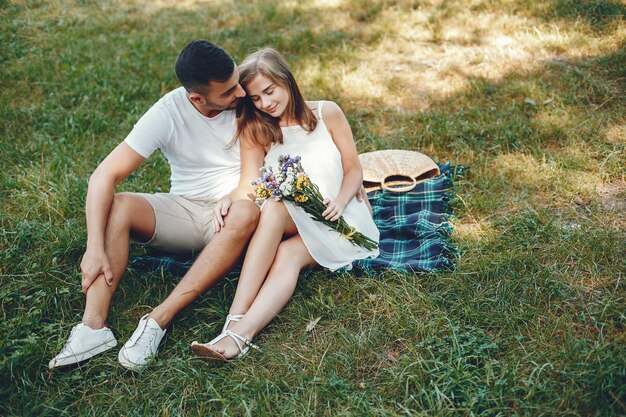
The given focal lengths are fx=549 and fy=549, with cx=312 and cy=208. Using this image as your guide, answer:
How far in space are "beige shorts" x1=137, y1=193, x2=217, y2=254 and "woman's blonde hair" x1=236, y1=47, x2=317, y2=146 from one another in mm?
559

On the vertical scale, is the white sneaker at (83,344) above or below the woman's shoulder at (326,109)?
below

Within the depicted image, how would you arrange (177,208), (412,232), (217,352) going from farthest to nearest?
1. (412,232)
2. (177,208)
3. (217,352)

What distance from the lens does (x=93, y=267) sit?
3104 millimetres

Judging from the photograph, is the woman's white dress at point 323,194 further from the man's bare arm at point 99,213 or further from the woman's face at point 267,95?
the man's bare arm at point 99,213

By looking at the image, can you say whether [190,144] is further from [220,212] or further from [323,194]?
[323,194]

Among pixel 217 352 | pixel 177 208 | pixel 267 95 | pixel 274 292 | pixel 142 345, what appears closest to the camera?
pixel 217 352

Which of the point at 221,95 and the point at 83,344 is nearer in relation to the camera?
the point at 83,344

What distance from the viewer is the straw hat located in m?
4.49

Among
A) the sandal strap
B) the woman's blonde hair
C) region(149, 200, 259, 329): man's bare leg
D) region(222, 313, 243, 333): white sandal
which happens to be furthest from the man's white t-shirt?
the sandal strap

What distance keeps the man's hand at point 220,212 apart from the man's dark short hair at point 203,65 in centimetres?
71

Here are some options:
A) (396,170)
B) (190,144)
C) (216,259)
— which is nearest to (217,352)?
(216,259)

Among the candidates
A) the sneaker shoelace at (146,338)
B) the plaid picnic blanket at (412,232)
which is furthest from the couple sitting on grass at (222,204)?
the plaid picnic blanket at (412,232)

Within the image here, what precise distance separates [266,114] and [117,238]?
124 centimetres

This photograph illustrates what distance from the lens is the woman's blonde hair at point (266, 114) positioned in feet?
11.4
